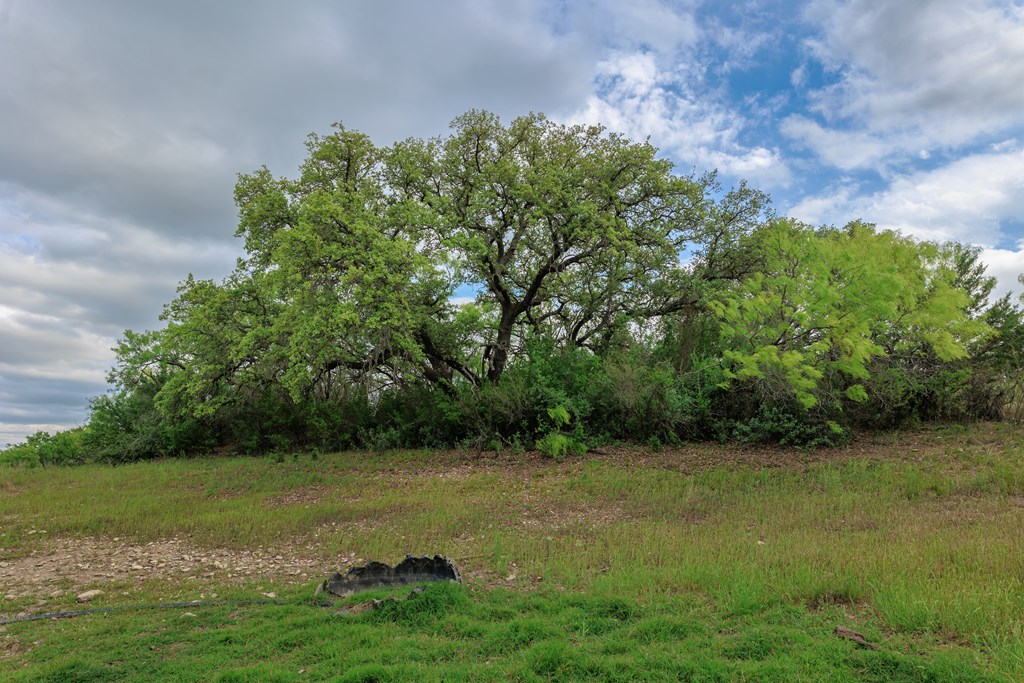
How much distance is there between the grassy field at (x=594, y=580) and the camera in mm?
4359

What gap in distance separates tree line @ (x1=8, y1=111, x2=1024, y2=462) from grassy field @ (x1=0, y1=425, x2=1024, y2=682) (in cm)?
337

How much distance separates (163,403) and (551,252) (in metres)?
15.2

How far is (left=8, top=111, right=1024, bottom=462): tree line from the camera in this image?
15289 mm

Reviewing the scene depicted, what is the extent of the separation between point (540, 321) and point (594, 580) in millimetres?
16999

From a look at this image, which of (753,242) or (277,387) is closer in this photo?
(753,242)

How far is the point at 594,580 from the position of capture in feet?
20.7

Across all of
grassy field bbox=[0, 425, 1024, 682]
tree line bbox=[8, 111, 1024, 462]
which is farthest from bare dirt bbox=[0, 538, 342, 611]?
tree line bbox=[8, 111, 1024, 462]

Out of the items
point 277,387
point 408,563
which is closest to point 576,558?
point 408,563

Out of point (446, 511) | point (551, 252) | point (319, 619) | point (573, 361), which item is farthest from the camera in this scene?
point (551, 252)

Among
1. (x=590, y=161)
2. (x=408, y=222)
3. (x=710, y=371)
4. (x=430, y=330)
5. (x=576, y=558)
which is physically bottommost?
(x=576, y=558)

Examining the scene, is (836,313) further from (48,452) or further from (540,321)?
(48,452)

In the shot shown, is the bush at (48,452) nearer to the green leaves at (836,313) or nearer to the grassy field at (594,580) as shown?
the grassy field at (594,580)

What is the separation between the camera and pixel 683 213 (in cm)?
2044

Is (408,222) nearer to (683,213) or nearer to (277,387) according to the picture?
(277,387)
